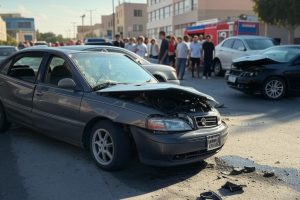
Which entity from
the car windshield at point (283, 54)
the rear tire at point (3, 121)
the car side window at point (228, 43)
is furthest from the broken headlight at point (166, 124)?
the car side window at point (228, 43)

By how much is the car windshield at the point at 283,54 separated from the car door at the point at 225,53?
4570 millimetres

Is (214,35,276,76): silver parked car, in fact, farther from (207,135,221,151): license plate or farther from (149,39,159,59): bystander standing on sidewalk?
(207,135,221,151): license plate

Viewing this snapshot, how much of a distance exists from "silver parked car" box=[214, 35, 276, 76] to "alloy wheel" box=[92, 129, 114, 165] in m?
11.4

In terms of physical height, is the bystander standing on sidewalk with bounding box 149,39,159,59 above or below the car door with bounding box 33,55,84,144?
above

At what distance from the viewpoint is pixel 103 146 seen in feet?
17.1

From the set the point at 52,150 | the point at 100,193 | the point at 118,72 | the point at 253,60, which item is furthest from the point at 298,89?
the point at 100,193

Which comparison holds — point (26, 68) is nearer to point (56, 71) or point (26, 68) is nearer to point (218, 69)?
point (56, 71)

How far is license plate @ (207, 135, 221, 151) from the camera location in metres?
5.04

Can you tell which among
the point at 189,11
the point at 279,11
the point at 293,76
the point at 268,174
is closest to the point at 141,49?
the point at 293,76

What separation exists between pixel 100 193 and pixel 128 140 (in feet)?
2.48

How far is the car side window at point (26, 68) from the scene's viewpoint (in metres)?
6.50

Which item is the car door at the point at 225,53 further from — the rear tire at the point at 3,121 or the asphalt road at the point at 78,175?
the rear tire at the point at 3,121

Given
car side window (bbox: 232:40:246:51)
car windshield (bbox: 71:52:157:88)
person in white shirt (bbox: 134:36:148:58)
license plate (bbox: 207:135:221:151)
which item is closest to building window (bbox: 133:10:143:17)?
car side window (bbox: 232:40:246:51)

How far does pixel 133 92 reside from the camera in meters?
5.18
